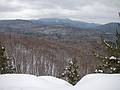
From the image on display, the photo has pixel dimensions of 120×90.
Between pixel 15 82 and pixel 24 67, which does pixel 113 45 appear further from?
pixel 24 67

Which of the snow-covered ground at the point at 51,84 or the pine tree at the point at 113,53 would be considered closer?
the snow-covered ground at the point at 51,84

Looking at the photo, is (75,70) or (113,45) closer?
(113,45)

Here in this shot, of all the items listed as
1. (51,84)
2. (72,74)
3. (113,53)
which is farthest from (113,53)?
(72,74)

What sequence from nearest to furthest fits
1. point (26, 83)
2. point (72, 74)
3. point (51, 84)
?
point (26, 83), point (51, 84), point (72, 74)

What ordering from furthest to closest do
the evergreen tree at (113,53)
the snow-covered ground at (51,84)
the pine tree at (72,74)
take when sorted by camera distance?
the pine tree at (72,74) < the evergreen tree at (113,53) < the snow-covered ground at (51,84)

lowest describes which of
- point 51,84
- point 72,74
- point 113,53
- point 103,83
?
point 72,74

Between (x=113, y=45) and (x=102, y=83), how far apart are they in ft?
13.4

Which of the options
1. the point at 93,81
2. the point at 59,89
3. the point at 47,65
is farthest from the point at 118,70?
the point at 47,65

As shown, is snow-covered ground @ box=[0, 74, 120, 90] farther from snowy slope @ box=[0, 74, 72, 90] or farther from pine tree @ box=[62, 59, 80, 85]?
pine tree @ box=[62, 59, 80, 85]

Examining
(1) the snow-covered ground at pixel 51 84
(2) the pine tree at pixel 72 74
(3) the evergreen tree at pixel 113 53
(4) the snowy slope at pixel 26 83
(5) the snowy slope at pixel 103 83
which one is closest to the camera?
(5) the snowy slope at pixel 103 83

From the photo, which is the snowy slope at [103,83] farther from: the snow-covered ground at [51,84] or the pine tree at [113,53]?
the pine tree at [113,53]

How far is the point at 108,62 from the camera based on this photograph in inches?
436

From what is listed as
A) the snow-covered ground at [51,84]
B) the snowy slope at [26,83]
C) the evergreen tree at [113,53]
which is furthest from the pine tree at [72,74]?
the snow-covered ground at [51,84]

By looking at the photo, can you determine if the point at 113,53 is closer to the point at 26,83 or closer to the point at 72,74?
the point at 26,83
